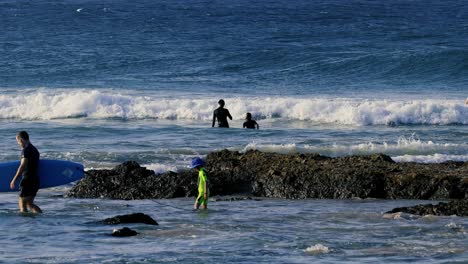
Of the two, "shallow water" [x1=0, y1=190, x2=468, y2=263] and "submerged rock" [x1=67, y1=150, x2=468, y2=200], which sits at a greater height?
"submerged rock" [x1=67, y1=150, x2=468, y2=200]

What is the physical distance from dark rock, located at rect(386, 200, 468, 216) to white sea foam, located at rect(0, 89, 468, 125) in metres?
15.1

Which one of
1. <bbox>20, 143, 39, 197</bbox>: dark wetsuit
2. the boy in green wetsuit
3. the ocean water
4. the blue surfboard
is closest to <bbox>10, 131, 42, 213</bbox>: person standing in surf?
<bbox>20, 143, 39, 197</bbox>: dark wetsuit

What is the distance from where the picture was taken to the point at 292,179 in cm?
1730

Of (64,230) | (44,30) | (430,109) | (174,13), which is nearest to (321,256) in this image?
(64,230)

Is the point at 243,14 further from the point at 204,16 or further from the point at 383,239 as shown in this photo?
the point at 383,239

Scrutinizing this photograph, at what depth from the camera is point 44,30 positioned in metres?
49.6

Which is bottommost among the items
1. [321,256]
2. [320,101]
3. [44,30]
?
[321,256]

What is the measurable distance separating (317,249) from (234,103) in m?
20.1

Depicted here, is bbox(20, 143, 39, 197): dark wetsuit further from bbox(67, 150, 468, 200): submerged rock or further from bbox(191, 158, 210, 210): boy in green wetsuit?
bbox(191, 158, 210, 210): boy in green wetsuit

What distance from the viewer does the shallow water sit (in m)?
12.9

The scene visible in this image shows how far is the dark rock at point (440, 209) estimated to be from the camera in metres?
14.9

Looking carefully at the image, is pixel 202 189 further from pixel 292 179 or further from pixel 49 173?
pixel 49 173

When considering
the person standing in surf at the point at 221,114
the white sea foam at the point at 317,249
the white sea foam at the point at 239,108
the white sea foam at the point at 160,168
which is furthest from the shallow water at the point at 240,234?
the white sea foam at the point at 239,108

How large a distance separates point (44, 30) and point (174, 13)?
773cm
